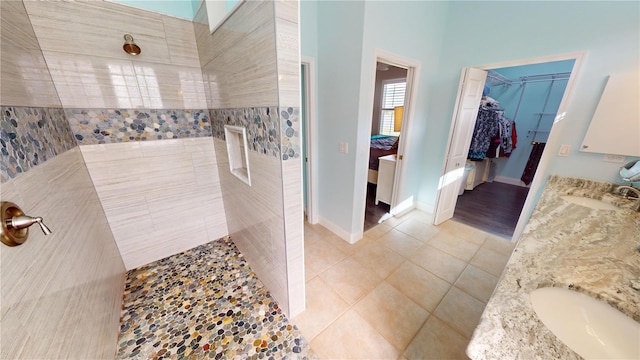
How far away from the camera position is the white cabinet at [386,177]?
9.76 ft

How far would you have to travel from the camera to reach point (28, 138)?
0.92m

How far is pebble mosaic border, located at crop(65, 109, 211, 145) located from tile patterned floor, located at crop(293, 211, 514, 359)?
5.61 ft

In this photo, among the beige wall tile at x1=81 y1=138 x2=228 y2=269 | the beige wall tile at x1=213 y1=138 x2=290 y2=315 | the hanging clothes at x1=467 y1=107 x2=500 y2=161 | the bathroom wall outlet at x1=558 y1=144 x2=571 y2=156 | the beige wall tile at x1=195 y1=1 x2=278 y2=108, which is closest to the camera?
the beige wall tile at x1=195 y1=1 x2=278 y2=108

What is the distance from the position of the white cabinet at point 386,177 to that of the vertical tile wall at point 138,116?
2.28 meters

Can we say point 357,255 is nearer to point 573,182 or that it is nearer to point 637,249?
point 637,249

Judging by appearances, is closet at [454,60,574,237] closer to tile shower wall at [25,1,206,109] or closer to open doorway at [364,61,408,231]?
open doorway at [364,61,408,231]

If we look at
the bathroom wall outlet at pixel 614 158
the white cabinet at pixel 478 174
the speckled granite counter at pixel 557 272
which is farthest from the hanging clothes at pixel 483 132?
the speckled granite counter at pixel 557 272

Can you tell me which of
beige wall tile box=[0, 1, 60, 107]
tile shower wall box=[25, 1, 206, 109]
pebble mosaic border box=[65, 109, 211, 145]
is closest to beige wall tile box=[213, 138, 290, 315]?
pebble mosaic border box=[65, 109, 211, 145]

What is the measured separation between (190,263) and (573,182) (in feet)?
12.1

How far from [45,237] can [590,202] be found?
3353 millimetres

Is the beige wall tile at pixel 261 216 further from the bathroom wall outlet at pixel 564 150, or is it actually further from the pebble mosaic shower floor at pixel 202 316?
the bathroom wall outlet at pixel 564 150

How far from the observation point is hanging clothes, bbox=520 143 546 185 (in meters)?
3.75

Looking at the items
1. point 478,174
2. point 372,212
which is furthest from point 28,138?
point 478,174

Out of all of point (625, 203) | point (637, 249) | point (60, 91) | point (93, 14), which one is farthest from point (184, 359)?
point (625, 203)
